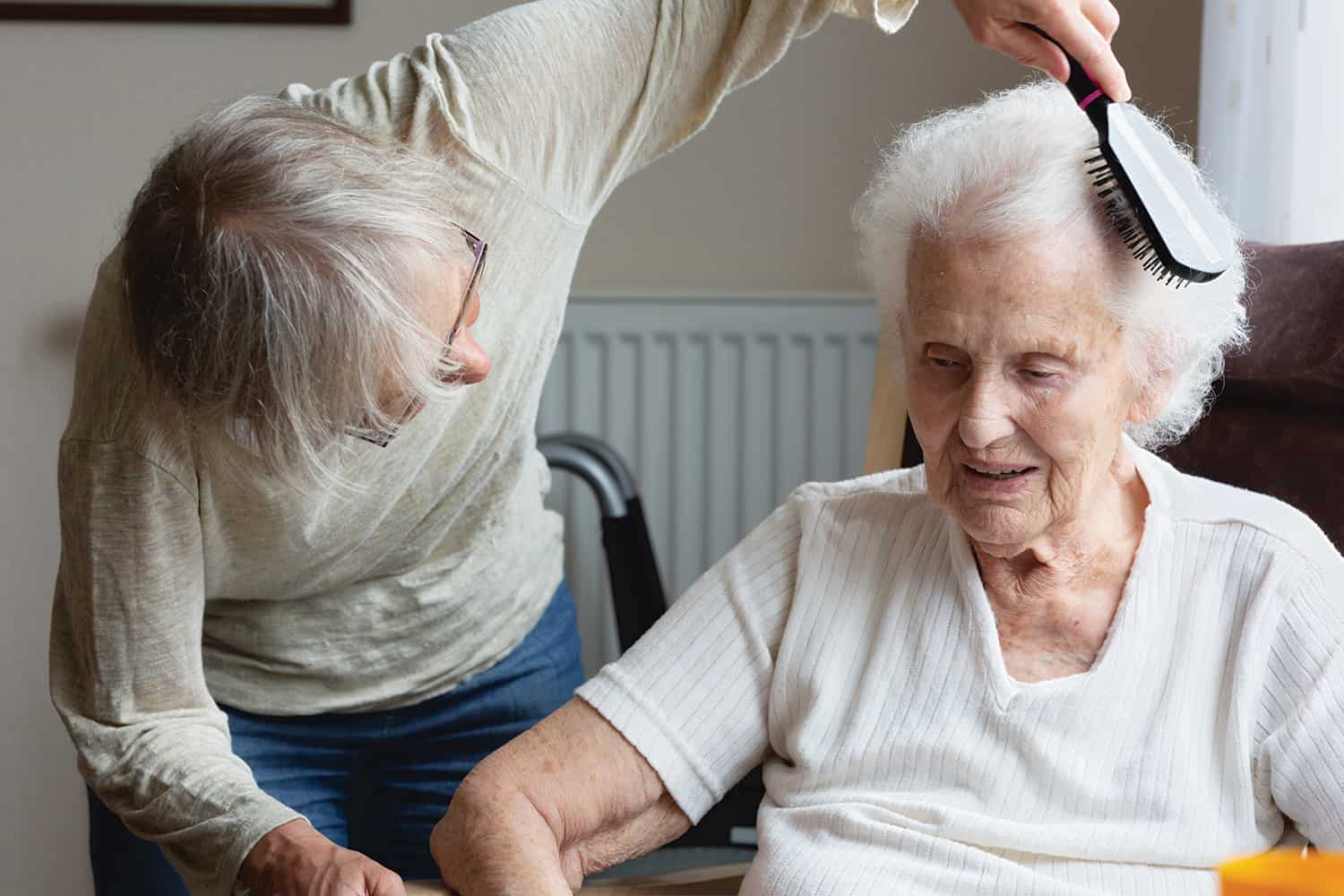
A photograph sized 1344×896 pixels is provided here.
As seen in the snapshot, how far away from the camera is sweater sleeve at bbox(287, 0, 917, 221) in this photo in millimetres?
1268

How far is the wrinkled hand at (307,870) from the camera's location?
3.72ft

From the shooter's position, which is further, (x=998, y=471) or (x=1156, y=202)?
(x=998, y=471)

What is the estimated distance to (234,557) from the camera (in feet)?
4.38

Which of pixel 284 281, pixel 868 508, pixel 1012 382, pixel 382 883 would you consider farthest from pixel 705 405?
pixel 284 281

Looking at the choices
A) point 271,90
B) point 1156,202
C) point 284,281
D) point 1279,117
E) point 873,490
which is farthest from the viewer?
point 271,90

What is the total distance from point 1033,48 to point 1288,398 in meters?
0.60

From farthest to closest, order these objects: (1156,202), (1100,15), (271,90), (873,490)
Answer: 1. (271,90)
2. (873,490)
3. (1100,15)
4. (1156,202)

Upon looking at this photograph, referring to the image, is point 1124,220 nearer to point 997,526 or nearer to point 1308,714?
point 997,526

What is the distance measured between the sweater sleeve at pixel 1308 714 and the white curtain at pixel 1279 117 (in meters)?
0.96

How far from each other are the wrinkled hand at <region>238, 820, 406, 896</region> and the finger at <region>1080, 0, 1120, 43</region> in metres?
0.93

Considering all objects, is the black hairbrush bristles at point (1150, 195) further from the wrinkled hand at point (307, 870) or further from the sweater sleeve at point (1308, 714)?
the wrinkled hand at point (307, 870)

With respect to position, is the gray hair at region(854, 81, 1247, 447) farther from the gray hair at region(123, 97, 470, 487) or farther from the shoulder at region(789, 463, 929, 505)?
the gray hair at region(123, 97, 470, 487)

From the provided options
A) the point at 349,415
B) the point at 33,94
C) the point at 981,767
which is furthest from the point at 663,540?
the point at 349,415

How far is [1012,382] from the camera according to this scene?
3.89 ft
